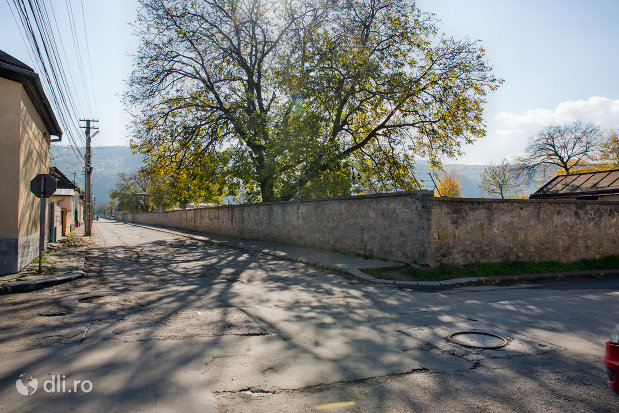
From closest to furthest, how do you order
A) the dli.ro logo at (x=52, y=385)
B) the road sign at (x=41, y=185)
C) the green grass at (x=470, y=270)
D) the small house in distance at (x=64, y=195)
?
the dli.ro logo at (x=52, y=385) < the road sign at (x=41, y=185) < the green grass at (x=470, y=270) < the small house in distance at (x=64, y=195)

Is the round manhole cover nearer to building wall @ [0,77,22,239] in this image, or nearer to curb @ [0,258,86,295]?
curb @ [0,258,86,295]

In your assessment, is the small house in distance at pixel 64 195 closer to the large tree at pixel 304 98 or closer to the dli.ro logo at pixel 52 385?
the large tree at pixel 304 98

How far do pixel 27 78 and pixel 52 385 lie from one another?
370 inches

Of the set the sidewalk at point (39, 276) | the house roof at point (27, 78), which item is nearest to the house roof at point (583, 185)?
the sidewalk at point (39, 276)

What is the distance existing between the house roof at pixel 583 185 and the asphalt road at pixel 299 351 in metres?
20.4

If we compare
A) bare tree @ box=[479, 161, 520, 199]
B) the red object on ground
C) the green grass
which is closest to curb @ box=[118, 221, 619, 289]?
the green grass

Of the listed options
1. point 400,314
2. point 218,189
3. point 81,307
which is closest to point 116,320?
point 81,307

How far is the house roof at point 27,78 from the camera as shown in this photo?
29.3 feet

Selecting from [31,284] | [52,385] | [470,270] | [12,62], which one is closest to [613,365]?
[52,385]

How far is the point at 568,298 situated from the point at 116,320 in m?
7.83

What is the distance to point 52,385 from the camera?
3189 millimetres

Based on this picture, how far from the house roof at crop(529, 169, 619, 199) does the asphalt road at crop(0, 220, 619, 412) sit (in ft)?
66.8

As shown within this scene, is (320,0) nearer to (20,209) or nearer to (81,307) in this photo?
(20,209)

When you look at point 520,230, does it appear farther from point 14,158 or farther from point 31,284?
point 14,158
